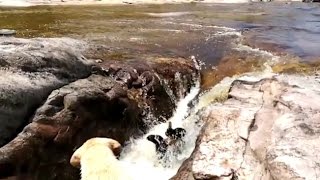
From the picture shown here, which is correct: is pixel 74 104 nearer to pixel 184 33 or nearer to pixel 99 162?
pixel 99 162

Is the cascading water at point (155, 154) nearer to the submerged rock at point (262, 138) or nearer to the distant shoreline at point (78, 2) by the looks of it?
the submerged rock at point (262, 138)

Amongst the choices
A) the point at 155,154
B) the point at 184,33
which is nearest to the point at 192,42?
the point at 184,33

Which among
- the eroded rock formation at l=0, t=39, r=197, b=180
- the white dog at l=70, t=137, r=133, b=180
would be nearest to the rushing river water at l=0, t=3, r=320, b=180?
the eroded rock formation at l=0, t=39, r=197, b=180

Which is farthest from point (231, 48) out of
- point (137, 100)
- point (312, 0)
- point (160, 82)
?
point (312, 0)

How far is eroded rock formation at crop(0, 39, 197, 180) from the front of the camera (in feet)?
26.4

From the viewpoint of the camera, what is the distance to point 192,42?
1797 cm

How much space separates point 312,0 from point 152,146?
41.4m

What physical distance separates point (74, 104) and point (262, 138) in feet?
12.7

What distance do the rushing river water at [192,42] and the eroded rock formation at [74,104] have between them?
0.61 m

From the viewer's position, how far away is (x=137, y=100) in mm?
11164

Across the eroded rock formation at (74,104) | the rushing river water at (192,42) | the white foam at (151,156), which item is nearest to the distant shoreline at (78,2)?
the rushing river water at (192,42)

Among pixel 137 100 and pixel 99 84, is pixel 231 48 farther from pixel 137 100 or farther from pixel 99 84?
pixel 99 84

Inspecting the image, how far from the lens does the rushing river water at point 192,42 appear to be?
1093 centimetres

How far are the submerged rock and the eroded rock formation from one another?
92.3 inches
